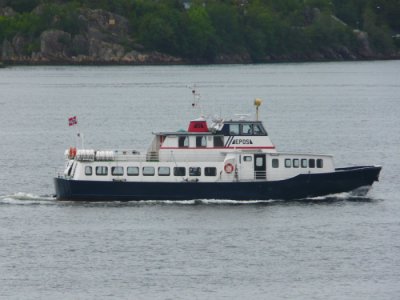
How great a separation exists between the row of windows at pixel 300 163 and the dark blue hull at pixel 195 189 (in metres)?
0.57

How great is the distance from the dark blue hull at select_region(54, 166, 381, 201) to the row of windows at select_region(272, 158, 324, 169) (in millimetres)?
573

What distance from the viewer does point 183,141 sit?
68250 millimetres

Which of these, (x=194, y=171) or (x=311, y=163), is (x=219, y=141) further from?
(x=311, y=163)

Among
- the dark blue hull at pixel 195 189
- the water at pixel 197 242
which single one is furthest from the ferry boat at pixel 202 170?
the water at pixel 197 242

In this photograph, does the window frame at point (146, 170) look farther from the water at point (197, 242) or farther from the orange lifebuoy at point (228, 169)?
the orange lifebuoy at point (228, 169)

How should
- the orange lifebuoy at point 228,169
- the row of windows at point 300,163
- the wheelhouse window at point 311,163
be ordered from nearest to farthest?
1. the orange lifebuoy at point 228,169
2. the row of windows at point 300,163
3. the wheelhouse window at point 311,163

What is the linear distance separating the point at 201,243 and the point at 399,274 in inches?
373

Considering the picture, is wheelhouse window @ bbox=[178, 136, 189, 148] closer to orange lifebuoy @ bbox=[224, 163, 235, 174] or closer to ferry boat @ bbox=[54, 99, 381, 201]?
ferry boat @ bbox=[54, 99, 381, 201]

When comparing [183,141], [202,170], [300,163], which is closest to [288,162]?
[300,163]

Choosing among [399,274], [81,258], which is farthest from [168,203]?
[399,274]

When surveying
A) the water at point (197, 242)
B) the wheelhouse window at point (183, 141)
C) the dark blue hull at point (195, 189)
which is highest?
the wheelhouse window at point (183, 141)

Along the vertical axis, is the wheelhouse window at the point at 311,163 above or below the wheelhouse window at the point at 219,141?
below

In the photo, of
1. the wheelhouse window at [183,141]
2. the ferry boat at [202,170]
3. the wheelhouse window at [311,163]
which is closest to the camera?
the ferry boat at [202,170]

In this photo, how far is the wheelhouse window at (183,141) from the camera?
68.2 metres
